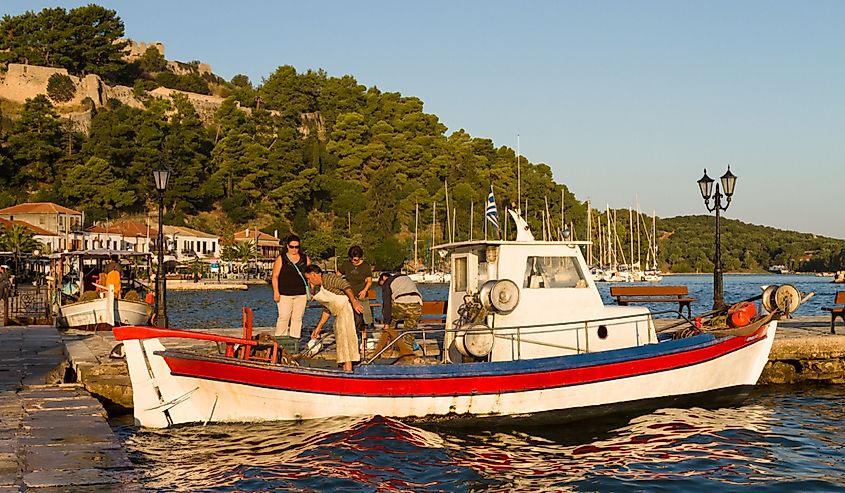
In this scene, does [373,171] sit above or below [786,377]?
above

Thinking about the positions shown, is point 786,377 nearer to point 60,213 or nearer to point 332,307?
point 332,307

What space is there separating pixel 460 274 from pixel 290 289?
9.03 ft

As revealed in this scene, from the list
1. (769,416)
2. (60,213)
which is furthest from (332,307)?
(60,213)

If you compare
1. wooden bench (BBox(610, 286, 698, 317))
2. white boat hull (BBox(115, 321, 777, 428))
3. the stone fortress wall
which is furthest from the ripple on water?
the stone fortress wall

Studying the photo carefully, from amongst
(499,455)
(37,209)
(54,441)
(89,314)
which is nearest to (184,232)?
(37,209)

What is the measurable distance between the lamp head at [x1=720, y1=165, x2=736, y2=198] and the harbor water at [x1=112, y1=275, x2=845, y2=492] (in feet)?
27.9

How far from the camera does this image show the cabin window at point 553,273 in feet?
46.8

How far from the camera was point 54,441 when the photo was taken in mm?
9812

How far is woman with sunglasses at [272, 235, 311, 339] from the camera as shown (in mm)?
14750

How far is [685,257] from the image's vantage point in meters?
178

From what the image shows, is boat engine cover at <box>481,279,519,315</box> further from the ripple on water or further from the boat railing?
the ripple on water

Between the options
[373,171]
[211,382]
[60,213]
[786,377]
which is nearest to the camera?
[211,382]

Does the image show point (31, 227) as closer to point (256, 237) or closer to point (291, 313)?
point (256, 237)

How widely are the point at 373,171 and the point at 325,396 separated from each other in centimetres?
12156
